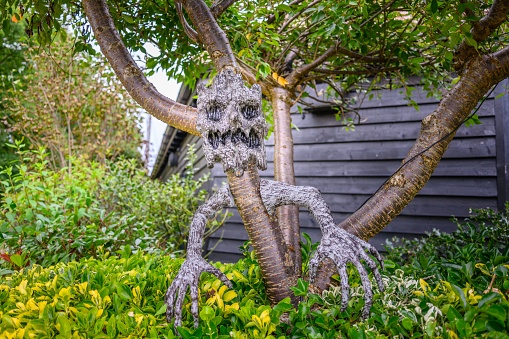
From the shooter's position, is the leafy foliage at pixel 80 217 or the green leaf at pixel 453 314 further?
the leafy foliage at pixel 80 217

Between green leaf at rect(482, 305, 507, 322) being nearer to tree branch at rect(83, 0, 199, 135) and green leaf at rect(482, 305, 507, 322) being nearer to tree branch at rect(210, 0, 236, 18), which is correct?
tree branch at rect(83, 0, 199, 135)

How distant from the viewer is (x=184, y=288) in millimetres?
1233

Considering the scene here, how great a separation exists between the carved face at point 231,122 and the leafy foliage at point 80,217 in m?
1.17

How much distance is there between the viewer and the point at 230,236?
4551 mm

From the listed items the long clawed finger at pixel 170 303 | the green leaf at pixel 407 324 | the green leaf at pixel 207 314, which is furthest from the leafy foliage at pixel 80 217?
the green leaf at pixel 407 324

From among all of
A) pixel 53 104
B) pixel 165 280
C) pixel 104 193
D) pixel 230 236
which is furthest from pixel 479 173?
pixel 53 104

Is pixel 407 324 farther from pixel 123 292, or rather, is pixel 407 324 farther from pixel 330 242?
pixel 123 292

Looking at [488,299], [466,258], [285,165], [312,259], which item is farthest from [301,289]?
[466,258]

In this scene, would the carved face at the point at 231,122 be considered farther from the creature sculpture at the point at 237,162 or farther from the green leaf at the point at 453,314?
the green leaf at the point at 453,314

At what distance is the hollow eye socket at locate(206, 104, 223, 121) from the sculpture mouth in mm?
55

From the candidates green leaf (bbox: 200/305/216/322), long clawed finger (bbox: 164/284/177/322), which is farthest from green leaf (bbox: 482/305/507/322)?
long clawed finger (bbox: 164/284/177/322)

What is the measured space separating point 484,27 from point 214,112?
1.35m

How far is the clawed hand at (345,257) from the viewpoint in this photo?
3.89 ft

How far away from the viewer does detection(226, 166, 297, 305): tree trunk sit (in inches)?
55.4
